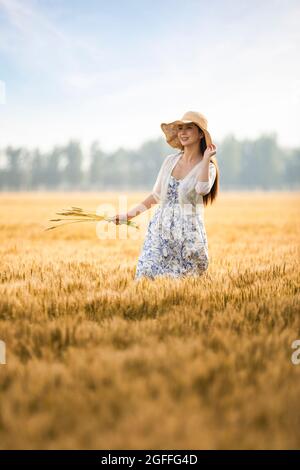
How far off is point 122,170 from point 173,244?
10941cm

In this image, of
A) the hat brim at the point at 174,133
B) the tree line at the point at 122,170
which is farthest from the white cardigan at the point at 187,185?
the tree line at the point at 122,170

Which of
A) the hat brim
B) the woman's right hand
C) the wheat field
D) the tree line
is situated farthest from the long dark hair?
the tree line

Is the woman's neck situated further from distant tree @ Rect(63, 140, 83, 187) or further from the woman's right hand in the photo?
distant tree @ Rect(63, 140, 83, 187)

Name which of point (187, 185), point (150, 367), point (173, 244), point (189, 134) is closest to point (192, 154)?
point (189, 134)

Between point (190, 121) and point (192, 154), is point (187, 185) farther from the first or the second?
point (190, 121)

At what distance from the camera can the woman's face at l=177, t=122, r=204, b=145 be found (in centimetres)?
389

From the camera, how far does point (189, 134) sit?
389cm

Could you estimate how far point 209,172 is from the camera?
3773 millimetres

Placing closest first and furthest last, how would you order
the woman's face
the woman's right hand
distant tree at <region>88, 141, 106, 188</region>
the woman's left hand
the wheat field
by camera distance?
the wheat field < the woman's left hand < the woman's face < the woman's right hand < distant tree at <region>88, 141, 106, 188</region>

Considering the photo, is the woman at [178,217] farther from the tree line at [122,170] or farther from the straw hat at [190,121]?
the tree line at [122,170]

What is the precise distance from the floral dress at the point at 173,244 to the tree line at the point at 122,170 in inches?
3719
